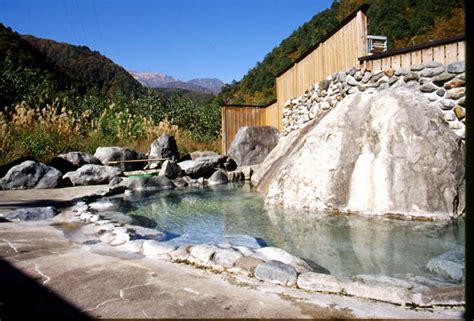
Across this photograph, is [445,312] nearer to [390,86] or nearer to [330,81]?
[390,86]

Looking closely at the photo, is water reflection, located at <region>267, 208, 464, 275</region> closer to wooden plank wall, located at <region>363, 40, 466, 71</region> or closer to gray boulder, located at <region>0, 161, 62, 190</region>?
wooden plank wall, located at <region>363, 40, 466, 71</region>

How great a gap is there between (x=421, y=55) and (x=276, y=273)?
4509 mm

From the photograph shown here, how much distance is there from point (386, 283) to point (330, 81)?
545 centimetres

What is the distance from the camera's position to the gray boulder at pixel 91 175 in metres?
7.49

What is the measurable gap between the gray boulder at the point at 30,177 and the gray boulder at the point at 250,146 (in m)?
4.76

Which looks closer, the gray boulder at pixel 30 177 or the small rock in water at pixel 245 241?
the small rock in water at pixel 245 241

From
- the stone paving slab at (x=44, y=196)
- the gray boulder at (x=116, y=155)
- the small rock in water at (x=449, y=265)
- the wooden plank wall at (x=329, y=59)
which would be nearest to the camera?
the small rock in water at (x=449, y=265)

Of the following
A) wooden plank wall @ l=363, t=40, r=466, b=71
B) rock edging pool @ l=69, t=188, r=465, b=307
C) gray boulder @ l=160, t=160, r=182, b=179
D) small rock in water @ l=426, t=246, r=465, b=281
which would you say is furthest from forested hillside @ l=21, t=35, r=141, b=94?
small rock in water @ l=426, t=246, r=465, b=281

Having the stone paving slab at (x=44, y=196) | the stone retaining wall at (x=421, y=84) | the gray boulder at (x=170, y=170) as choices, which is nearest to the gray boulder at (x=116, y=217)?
the stone paving slab at (x=44, y=196)

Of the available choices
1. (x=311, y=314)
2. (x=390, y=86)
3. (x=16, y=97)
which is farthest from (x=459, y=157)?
(x=16, y=97)

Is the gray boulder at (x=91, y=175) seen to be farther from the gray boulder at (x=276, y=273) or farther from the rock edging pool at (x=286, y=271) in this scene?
the gray boulder at (x=276, y=273)

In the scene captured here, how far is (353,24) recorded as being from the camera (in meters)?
6.38

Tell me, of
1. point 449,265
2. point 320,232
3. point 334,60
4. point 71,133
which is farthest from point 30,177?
point 449,265

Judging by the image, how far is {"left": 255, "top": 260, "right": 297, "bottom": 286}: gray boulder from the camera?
7.27 feet
